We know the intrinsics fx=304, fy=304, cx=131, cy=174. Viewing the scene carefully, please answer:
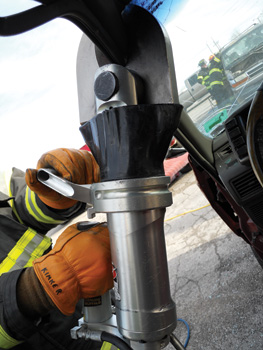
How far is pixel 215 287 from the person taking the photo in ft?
6.12

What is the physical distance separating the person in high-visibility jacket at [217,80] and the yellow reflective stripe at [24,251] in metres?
0.93

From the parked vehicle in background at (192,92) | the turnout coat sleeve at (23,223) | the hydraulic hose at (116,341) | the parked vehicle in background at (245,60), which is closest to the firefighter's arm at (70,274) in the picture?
the hydraulic hose at (116,341)

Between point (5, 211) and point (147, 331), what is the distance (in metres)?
1.01

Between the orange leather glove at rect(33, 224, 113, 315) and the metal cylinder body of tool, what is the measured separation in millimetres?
154

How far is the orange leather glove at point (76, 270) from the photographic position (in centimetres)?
71

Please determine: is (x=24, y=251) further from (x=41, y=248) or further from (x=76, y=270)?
(x=76, y=270)

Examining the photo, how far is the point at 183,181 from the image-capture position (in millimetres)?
4789

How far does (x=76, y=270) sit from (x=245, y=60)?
92 cm

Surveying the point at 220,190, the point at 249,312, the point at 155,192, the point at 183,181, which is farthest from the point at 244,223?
the point at 183,181

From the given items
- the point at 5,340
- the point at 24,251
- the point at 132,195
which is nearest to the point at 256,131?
the point at 132,195

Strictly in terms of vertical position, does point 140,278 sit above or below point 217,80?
below

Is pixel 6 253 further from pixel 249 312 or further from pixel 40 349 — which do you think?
pixel 249 312

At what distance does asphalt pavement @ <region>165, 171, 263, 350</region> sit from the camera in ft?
4.94

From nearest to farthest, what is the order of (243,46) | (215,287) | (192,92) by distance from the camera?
(243,46)
(192,92)
(215,287)
